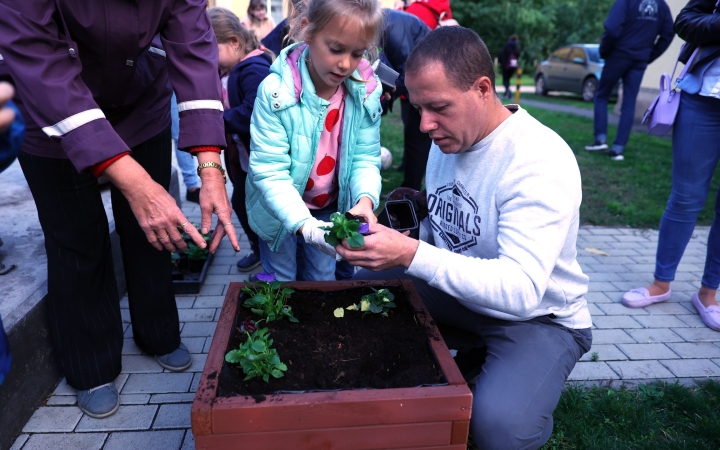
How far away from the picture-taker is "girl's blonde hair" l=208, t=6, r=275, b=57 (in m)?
3.21

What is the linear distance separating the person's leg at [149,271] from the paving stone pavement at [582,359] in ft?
0.53

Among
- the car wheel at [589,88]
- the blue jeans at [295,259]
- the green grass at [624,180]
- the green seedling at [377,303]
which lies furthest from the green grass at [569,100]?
the green seedling at [377,303]

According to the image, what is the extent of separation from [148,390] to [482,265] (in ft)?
5.41

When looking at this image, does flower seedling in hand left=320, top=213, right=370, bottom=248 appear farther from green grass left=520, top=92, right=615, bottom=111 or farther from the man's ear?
green grass left=520, top=92, right=615, bottom=111

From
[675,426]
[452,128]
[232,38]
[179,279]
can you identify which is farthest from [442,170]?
Answer: [179,279]

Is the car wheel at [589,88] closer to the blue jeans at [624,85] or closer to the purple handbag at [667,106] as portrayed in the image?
the blue jeans at [624,85]

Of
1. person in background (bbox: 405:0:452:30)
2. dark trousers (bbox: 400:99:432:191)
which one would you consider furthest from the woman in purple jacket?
person in background (bbox: 405:0:452:30)

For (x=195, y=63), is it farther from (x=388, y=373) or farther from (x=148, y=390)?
(x=148, y=390)

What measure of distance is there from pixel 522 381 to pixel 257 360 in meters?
0.84

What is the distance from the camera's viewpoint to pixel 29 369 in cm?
219

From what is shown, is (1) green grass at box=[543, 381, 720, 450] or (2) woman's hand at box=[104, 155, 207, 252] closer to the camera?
(2) woman's hand at box=[104, 155, 207, 252]

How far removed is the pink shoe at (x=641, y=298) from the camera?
3.32 m

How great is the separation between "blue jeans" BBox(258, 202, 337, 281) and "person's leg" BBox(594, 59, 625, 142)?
19.2 feet

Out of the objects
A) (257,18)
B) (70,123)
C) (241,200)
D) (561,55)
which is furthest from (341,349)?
(561,55)
